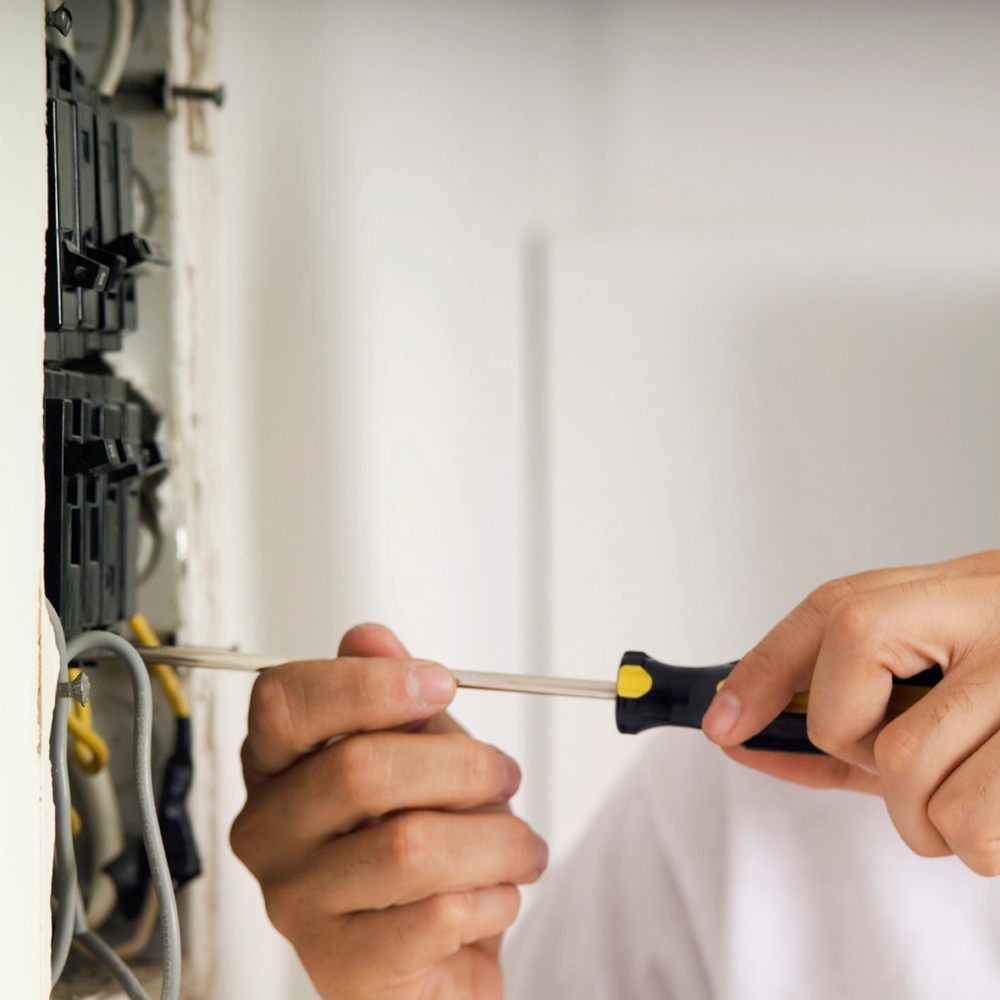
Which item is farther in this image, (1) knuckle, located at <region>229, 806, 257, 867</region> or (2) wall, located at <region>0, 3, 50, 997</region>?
(1) knuckle, located at <region>229, 806, 257, 867</region>

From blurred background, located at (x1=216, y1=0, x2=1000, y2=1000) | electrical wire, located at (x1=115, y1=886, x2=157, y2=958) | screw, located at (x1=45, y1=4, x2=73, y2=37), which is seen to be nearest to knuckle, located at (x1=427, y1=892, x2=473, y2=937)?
electrical wire, located at (x1=115, y1=886, x2=157, y2=958)

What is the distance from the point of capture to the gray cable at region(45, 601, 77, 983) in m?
0.34

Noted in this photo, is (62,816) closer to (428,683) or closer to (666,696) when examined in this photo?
(428,683)

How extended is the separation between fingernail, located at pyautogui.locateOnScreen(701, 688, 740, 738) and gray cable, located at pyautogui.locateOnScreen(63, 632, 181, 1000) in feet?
0.87

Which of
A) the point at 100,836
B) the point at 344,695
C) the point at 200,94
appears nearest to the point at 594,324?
the point at 200,94

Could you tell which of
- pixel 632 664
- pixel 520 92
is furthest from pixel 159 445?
pixel 520 92

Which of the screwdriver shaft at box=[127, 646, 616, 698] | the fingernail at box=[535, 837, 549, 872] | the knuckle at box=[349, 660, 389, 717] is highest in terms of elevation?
the screwdriver shaft at box=[127, 646, 616, 698]

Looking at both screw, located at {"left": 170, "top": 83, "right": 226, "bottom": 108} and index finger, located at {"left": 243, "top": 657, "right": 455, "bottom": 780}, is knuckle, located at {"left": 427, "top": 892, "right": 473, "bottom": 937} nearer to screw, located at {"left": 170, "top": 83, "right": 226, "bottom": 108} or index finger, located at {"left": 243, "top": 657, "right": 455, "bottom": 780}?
index finger, located at {"left": 243, "top": 657, "right": 455, "bottom": 780}

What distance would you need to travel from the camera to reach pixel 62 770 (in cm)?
35

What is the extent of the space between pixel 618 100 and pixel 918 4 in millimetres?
284

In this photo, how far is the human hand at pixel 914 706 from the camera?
38cm

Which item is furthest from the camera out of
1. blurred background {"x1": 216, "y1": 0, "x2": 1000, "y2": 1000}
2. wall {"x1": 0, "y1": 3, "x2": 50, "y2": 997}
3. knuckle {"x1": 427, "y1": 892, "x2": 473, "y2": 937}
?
blurred background {"x1": 216, "y1": 0, "x2": 1000, "y2": 1000}

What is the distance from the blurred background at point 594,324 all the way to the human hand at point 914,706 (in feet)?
1.31

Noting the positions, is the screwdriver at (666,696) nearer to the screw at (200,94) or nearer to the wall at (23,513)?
the wall at (23,513)
